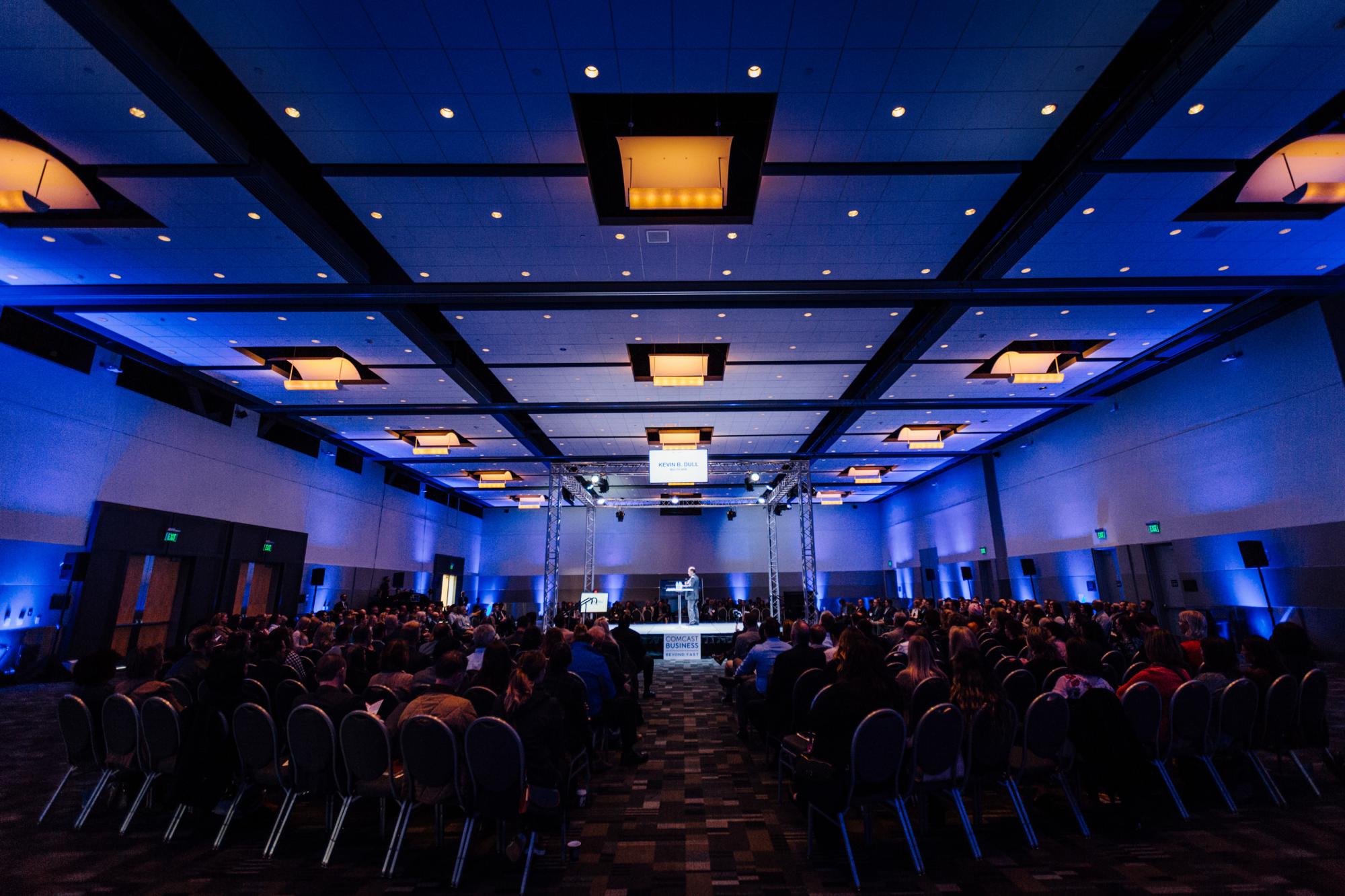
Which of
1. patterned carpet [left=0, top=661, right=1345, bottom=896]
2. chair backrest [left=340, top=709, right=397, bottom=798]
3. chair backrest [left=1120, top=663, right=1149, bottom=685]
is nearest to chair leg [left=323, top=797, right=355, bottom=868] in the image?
patterned carpet [left=0, top=661, right=1345, bottom=896]

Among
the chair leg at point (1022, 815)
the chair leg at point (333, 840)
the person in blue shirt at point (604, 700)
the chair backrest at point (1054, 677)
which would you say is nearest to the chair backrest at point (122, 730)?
the chair leg at point (333, 840)

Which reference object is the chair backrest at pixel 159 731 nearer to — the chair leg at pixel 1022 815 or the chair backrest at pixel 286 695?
the chair backrest at pixel 286 695

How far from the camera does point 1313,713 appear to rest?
402cm

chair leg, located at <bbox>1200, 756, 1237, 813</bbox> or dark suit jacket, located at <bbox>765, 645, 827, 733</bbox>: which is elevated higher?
dark suit jacket, located at <bbox>765, 645, 827, 733</bbox>

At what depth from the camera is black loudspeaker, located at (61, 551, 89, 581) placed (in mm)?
10289

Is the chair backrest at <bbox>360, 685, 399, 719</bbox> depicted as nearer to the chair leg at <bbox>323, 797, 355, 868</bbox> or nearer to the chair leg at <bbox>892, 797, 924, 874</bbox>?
the chair leg at <bbox>323, 797, 355, 868</bbox>

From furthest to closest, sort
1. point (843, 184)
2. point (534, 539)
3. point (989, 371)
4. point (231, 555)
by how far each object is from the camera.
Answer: point (534, 539), point (231, 555), point (989, 371), point (843, 184)

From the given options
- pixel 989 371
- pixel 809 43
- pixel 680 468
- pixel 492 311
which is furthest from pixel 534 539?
pixel 809 43

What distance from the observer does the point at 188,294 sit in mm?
8922

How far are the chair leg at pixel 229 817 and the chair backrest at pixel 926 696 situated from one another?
445 cm

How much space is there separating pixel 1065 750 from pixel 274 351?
1373 cm

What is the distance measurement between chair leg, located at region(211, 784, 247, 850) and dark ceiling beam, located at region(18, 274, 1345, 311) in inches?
278

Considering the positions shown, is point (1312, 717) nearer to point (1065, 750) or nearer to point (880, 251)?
point (1065, 750)

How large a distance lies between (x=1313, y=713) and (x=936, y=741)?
10.3ft
